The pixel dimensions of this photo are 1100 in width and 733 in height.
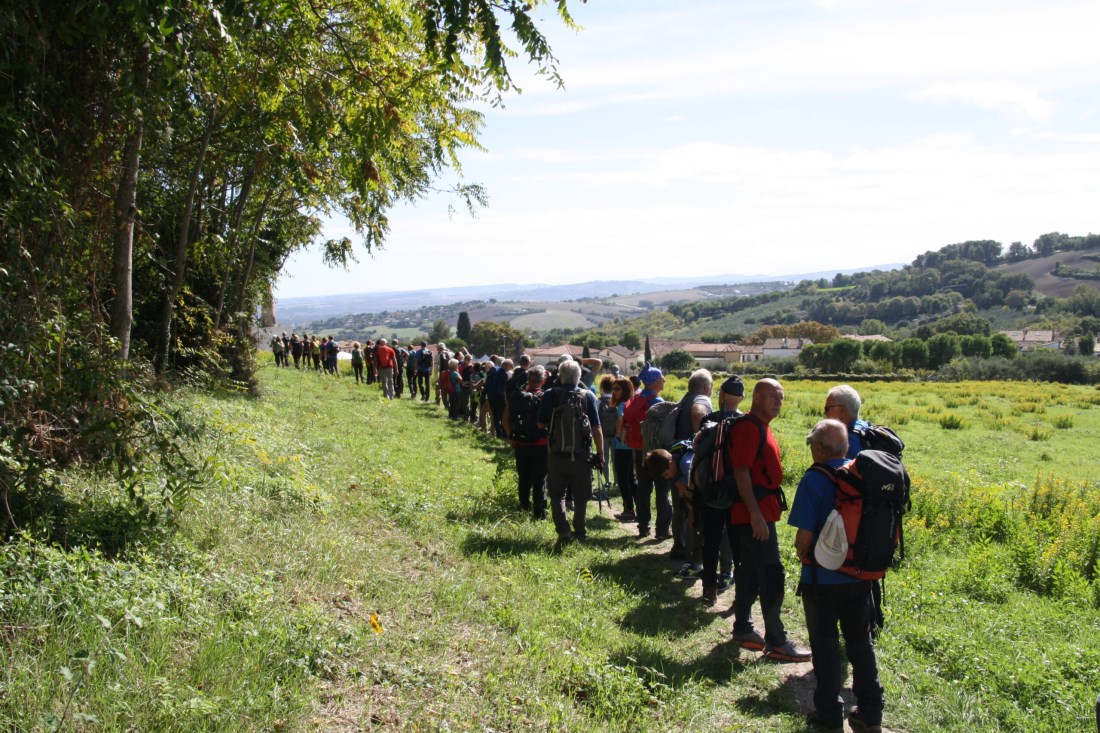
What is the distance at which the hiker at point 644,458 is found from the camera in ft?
26.2

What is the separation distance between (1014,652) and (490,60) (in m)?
5.74

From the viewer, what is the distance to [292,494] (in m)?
6.55

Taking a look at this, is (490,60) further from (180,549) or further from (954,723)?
(954,723)

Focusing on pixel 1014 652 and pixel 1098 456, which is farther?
pixel 1098 456

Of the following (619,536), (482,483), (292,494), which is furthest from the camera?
(482,483)

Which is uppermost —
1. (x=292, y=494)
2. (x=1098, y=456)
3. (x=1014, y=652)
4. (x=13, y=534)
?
(x=13, y=534)

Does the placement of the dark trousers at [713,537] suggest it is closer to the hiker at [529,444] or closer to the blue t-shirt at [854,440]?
the blue t-shirt at [854,440]

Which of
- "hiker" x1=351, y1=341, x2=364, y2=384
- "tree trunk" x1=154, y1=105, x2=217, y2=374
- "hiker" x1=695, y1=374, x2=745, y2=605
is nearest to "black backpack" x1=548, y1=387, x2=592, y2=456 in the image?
"hiker" x1=695, y1=374, x2=745, y2=605

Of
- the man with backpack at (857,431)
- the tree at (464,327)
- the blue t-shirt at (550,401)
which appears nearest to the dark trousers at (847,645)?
the man with backpack at (857,431)

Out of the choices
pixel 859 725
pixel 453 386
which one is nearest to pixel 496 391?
pixel 453 386

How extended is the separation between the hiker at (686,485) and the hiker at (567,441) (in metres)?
0.93

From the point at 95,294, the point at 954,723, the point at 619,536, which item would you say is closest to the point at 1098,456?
the point at 619,536

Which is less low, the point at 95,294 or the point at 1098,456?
the point at 95,294

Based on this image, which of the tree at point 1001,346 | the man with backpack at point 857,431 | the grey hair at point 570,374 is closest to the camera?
the man with backpack at point 857,431
